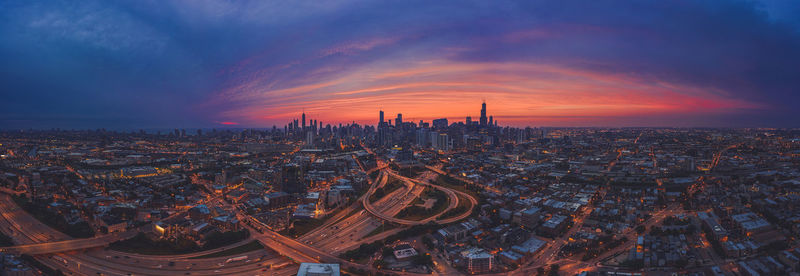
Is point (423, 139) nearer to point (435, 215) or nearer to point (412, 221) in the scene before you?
point (435, 215)

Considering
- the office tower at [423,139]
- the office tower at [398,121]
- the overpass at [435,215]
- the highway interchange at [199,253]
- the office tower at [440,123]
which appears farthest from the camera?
the office tower at [440,123]

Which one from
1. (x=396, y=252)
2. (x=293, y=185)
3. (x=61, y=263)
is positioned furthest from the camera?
(x=293, y=185)

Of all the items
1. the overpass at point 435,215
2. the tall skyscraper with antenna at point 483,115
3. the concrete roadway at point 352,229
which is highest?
the tall skyscraper with antenna at point 483,115

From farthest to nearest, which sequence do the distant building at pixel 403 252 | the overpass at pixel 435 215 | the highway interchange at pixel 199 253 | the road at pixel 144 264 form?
the overpass at pixel 435 215
the distant building at pixel 403 252
the highway interchange at pixel 199 253
the road at pixel 144 264

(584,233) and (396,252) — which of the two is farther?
(584,233)

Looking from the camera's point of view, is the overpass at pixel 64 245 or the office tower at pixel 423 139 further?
the office tower at pixel 423 139

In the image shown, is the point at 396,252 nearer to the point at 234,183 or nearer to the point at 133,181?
the point at 234,183

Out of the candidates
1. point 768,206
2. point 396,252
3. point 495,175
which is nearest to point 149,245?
point 396,252

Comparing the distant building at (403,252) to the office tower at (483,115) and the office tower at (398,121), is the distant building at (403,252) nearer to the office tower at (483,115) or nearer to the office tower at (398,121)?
the office tower at (398,121)

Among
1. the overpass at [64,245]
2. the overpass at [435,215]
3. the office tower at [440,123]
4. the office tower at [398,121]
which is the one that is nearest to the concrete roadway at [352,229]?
the overpass at [435,215]
